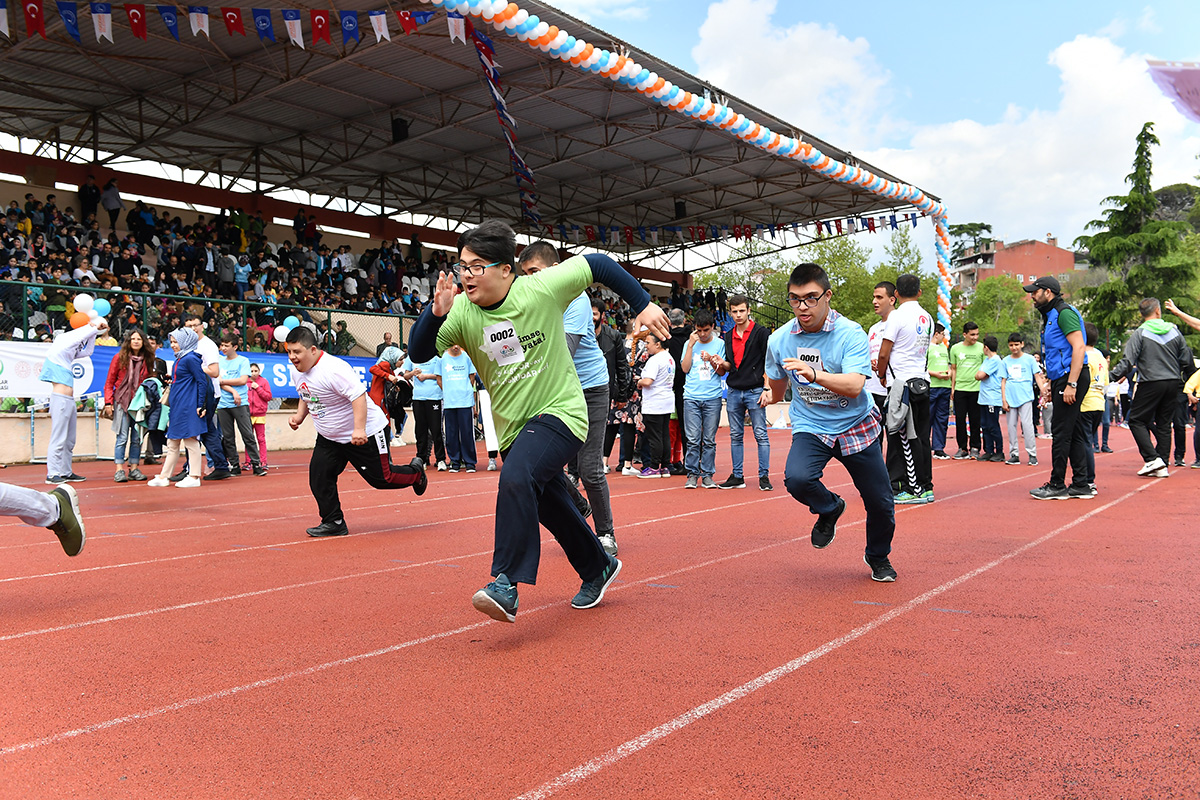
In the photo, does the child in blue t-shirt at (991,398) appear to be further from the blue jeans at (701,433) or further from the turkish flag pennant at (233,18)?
the turkish flag pennant at (233,18)

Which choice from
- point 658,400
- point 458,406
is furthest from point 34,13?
point 658,400

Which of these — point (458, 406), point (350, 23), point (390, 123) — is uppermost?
point (390, 123)

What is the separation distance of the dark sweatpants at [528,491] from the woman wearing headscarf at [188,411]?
7.68 m

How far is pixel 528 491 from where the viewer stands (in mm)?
4121

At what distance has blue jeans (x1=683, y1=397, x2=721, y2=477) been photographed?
34.5ft

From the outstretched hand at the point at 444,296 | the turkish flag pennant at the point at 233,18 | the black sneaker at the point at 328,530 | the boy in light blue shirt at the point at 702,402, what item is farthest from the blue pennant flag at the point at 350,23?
the outstretched hand at the point at 444,296

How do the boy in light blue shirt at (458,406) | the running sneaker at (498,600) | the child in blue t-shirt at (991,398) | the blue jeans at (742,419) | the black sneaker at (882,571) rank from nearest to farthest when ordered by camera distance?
1. the running sneaker at (498,600)
2. the black sneaker at (882,571)
3. the blue jeans at (742,419)
4. the boy in light blue shirt at (458,406)
5. the child in blue t-shirt at (991,398)

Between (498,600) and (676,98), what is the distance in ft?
58.0

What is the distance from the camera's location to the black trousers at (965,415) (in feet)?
46.2

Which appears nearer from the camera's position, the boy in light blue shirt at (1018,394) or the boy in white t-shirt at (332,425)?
the boy in white t-shirt at (332,425)

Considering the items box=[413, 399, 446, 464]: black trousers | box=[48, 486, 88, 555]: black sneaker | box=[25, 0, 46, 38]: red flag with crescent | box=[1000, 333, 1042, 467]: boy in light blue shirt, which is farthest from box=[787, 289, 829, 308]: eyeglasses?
box=[25, 0, 46, 38]: red flag with crescent

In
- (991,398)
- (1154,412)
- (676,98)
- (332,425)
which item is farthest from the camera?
→ (676,98)

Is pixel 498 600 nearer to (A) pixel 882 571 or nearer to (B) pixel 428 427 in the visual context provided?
(A) pixel 882 571

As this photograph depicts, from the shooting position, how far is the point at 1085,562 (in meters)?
5.88
